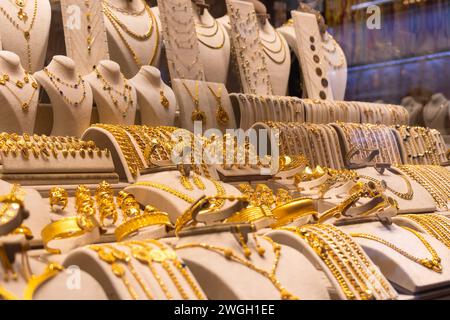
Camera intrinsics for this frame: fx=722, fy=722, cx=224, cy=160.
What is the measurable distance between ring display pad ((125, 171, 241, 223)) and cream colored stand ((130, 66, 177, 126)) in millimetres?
484

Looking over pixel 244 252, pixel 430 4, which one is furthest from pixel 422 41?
pixel 244 252

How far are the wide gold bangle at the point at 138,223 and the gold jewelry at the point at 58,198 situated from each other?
0.24 m

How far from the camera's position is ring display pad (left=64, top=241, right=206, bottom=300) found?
91 centimetres

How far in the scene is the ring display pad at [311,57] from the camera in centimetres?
280

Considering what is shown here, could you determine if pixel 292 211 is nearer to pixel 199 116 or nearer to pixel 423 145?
pixel 199 116

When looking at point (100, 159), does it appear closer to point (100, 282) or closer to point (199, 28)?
point (100, 282)

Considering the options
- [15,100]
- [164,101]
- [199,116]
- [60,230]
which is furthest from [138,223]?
[199,116]

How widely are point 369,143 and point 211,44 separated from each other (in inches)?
Result: 25.6

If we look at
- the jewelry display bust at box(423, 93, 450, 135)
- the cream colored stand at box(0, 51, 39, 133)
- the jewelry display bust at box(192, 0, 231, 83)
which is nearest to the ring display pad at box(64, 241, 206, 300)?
the cream colored stand at box(0, 51, 39, 133)

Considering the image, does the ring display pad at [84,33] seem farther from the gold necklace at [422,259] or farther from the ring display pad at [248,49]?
the gold necklace at [422,259]

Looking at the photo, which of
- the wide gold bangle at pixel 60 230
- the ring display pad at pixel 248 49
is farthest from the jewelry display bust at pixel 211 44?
the wide gold bangle at pixel 60 230

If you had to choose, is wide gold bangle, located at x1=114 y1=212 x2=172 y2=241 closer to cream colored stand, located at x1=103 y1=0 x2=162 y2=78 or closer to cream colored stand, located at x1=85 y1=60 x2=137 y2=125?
cream colored stand, located at x1=85 y1=60 x2=137 y2=125

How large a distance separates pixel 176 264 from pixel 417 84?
1811 mm

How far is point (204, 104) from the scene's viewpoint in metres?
2.25
